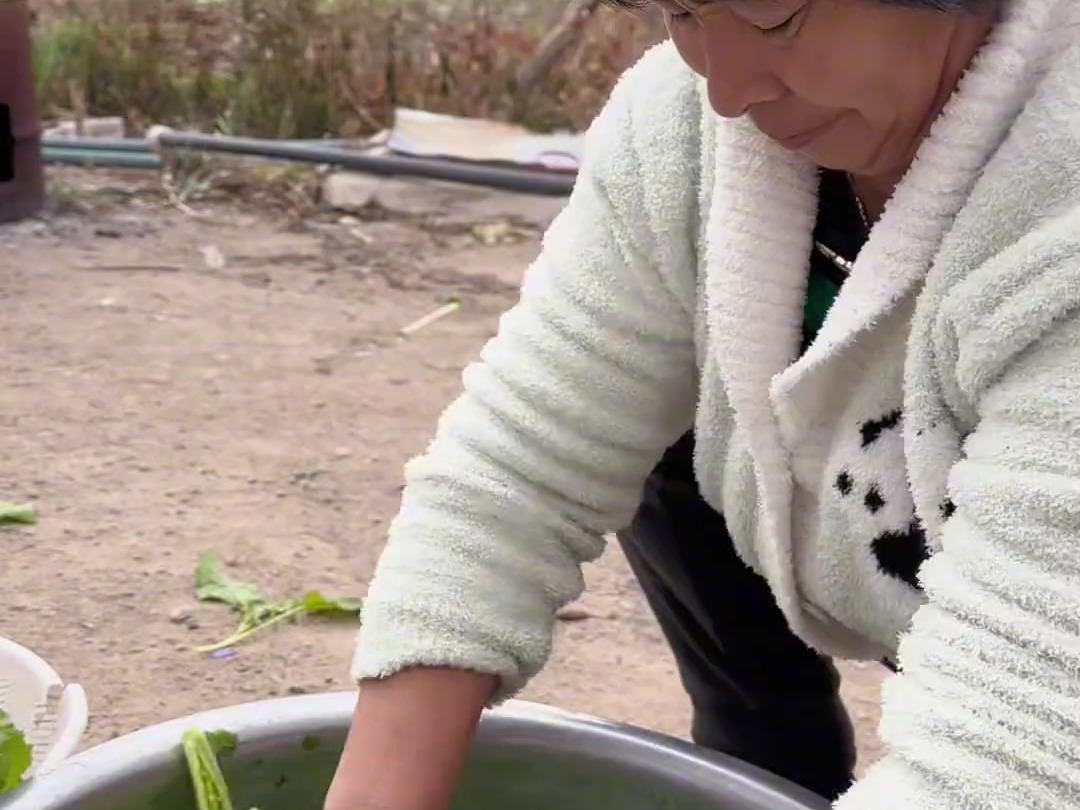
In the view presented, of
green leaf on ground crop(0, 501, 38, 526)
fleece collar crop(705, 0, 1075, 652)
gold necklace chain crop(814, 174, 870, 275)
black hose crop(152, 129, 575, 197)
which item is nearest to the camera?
fleece collar crop(705, 0, 1075, 652)

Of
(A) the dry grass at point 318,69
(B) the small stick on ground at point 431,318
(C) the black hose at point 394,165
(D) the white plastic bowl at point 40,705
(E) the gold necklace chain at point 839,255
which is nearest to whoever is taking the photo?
(E) the gold necklace chain at point 839,255

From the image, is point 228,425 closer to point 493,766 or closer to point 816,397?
point 493,766

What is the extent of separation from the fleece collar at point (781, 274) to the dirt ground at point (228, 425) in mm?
764

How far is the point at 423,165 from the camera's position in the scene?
3.78 meters

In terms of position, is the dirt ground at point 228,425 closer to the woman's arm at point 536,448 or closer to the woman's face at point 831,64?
the woman's arm at point 536,448

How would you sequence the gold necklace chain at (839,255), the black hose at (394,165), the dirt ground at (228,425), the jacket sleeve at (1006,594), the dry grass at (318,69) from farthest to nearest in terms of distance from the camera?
the dry grass at (318,69) → the black hose at (394,165) → the dirt ground at (228,425) → the gold necklace chain at (839,255) → the jacket sleeve at (1006,594)

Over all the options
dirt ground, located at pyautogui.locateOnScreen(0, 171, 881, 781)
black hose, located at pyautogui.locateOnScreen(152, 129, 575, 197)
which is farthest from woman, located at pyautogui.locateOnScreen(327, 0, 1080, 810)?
black hose, located at pyautogui.locateOnScreen(152, 129, 575, 197)

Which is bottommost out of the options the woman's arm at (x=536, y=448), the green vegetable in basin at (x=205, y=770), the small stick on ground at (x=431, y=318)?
the small stick on ground at (x=431, y=318)

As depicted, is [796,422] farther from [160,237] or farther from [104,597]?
[160,237]

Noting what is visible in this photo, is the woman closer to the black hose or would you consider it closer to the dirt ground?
the dirt ground

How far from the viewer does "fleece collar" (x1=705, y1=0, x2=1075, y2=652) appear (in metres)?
0.80

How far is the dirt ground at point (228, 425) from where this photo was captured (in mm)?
1721

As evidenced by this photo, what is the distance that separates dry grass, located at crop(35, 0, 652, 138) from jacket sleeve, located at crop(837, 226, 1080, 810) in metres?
3.52

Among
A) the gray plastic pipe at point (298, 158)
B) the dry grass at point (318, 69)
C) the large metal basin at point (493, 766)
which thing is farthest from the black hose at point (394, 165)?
the large metal basin at point (493, 766)
